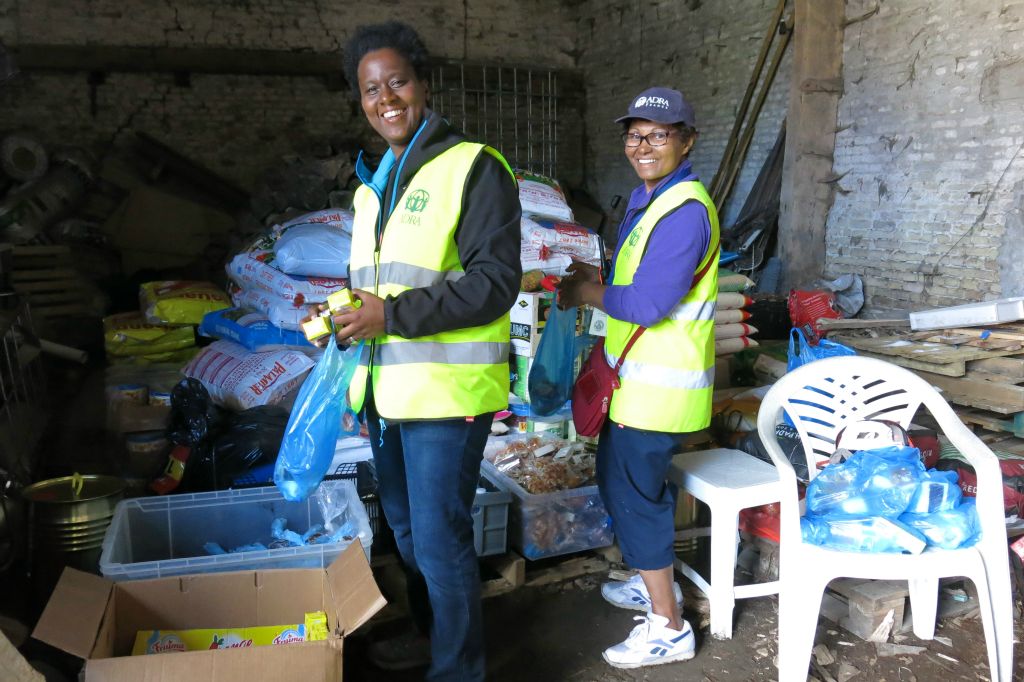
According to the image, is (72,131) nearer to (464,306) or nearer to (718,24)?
(718,24)

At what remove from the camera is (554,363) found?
2578mm

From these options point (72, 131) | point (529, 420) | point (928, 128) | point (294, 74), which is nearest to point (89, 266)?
point (72, 131)

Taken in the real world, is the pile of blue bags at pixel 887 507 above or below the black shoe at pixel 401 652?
above

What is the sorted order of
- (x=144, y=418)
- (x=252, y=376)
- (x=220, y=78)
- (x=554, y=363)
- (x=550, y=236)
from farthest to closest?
(x=220, y=78) → (x=550, y=236) → (x=252, y=376) → (x=144, y=418) → (x=554, y=363)

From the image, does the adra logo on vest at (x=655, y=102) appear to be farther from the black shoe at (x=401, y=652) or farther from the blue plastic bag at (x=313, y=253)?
the blue plastic bag at (x=313, y=253)

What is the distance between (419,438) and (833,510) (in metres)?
1.22

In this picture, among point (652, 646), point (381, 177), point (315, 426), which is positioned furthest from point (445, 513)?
point (652, 646)

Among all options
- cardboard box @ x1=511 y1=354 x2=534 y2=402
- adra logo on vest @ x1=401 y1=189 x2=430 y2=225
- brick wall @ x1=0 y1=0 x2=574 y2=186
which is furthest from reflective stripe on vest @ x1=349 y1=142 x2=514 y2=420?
brick wall @ x1=0 y1=0 x2=574 y2=186

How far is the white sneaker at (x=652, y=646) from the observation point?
2.26 m

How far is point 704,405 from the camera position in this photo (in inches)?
85.4

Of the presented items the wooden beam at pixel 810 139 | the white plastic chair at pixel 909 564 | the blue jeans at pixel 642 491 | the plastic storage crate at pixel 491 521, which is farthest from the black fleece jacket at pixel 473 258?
the wooden beam at pixel 810 139

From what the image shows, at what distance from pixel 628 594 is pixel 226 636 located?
1270 mm

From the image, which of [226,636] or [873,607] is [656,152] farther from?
[226,636]

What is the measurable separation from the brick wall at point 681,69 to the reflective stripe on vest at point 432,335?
5109 mm
